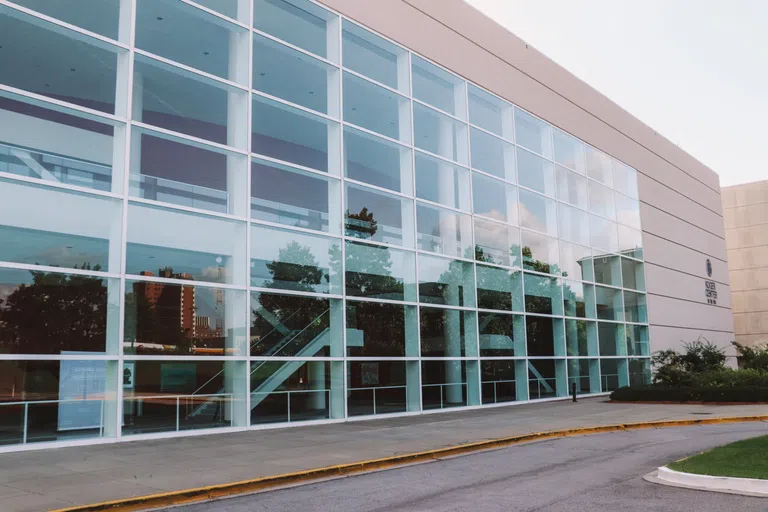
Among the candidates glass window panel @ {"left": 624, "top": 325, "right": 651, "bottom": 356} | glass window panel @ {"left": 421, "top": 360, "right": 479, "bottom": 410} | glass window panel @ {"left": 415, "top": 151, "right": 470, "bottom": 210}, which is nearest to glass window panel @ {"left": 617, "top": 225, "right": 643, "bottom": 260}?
glass window panel @ {"left": 624, "top": 325, "right": 651, "bottom": 356}

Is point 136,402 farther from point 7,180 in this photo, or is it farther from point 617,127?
point 617,127

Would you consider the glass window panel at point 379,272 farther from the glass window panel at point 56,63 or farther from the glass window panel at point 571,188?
the glass window panel at point 571,188

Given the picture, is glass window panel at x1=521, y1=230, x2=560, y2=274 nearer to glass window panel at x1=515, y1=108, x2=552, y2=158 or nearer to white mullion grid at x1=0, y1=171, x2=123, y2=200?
glass window panel at x1=515, y1=108, x2=552, y2=158

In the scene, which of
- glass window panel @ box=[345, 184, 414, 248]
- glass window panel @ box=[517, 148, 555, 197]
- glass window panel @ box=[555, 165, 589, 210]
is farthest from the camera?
glass window panel @ box=[555, 165, 589, 210]

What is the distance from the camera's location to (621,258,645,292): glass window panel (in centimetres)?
3584

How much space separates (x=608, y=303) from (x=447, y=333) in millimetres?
13170

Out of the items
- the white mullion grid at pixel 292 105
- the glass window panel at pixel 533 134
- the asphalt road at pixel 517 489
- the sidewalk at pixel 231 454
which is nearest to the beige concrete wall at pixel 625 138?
the glass window panel at pixel 533 134

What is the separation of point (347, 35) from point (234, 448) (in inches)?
532

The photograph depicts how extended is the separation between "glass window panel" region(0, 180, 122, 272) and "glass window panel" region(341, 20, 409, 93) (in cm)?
972

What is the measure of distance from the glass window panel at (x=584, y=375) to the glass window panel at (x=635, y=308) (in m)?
4.31

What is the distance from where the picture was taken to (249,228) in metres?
18.2

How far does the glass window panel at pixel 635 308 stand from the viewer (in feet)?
117

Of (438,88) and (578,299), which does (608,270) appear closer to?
(578,299)

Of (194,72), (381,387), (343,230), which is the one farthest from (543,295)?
(194,72)
